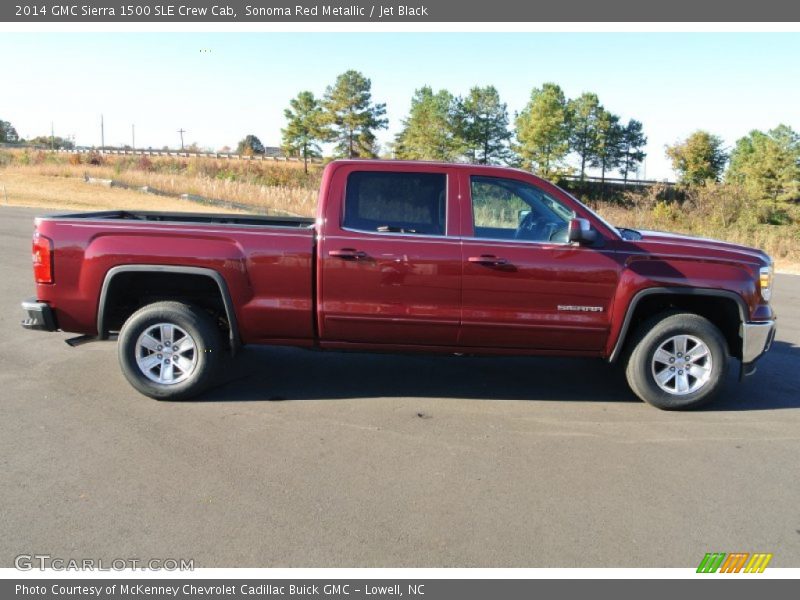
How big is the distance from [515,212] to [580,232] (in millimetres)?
674

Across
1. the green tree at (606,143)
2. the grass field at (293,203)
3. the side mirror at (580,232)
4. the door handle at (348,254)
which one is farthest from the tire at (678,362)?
the green tree at (606,143)

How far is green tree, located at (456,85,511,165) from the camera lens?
5859 cm

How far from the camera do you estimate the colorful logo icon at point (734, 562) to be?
3260 mm

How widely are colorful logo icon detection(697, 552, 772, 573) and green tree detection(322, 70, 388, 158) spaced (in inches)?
2169

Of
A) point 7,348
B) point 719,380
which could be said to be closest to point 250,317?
point 7,348

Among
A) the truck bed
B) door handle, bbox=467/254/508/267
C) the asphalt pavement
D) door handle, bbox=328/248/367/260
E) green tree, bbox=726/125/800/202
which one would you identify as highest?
green tree, bbox=726/125/800/202

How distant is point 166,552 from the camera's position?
323 centimetres

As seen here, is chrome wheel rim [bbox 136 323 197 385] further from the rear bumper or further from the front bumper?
the front bumper

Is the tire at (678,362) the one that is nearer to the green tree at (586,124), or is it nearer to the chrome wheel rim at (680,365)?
the chrome wheel rim at (680,365)

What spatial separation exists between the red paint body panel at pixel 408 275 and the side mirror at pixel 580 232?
5.1 inches

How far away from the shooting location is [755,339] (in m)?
5.29

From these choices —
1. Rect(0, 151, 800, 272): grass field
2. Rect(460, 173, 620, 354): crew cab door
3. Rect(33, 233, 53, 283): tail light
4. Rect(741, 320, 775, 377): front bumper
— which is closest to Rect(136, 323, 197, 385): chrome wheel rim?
Rect(33, 233, 53, 283): tail light

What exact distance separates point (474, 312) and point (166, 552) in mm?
2933

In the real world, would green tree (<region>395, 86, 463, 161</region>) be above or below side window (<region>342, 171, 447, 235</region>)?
above
